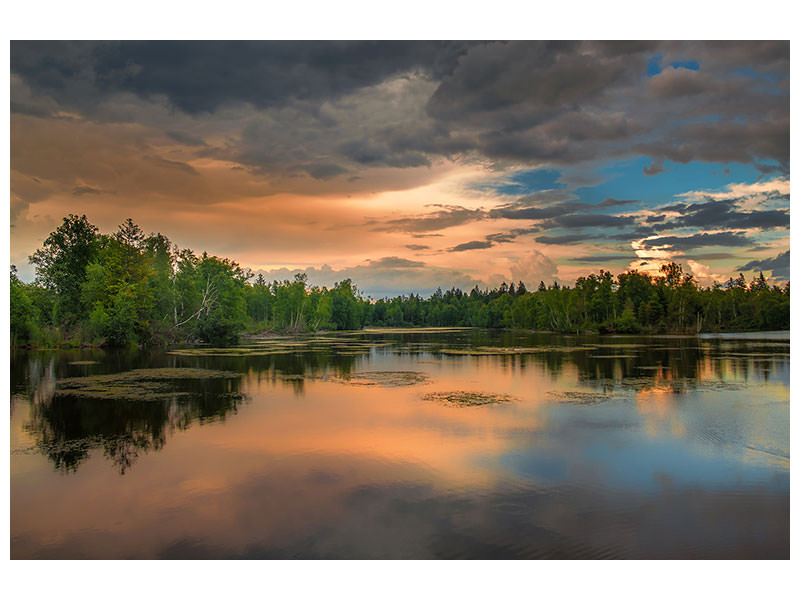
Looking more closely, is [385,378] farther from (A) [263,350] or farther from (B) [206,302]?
(B) [206,302]

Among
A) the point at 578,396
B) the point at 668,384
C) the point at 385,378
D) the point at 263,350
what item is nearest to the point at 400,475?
the point at 578,396

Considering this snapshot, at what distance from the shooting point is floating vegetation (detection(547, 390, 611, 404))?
53.6 feet

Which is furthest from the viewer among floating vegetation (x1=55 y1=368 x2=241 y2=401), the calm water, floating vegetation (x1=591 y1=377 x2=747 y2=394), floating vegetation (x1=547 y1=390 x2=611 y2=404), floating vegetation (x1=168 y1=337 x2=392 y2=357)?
floating vegetation (x1=168 y1=337 x2=392 y2=357)

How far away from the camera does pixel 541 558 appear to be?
6336mm

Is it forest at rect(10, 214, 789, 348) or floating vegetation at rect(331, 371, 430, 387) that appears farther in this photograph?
forest at rect(10, 214, 789, 348)

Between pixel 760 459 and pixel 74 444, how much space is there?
14.7 meters

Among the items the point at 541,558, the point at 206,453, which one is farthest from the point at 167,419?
the point at 541,558

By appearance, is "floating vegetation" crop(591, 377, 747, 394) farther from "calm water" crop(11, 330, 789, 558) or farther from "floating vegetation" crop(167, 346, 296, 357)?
"floating vegetation" crop(167, 346, 296, 357)

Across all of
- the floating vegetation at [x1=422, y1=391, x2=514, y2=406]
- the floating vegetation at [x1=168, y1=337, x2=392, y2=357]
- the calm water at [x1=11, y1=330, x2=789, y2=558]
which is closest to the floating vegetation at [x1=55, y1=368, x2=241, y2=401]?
the calm water at [x1=11, y1=330, x2=789, y2=558]

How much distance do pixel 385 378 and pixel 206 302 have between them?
3526cm

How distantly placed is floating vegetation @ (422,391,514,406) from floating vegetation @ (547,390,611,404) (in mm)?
1681

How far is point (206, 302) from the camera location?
5194cm

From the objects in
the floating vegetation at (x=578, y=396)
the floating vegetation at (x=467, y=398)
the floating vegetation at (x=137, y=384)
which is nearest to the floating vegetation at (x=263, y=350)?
the floating vegetation at (x=137, y=384)
